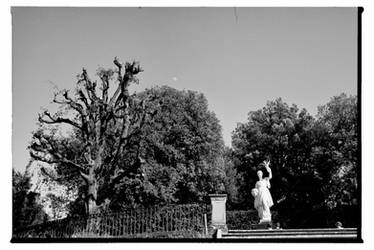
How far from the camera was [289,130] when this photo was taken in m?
29.1

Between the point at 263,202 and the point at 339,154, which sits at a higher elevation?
the point at 339,154

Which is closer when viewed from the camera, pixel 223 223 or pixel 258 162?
pixel 223 223

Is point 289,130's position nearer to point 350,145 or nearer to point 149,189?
point 350,145

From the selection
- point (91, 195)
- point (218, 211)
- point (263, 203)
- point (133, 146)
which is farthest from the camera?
point (133, 146)

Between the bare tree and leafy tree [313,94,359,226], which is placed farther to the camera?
leafy tree [313,94,359,226]

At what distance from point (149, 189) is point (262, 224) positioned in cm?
883

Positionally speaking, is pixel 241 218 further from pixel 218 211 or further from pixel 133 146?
pixel 218 211

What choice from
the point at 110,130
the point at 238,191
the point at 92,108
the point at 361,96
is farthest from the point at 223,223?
the point at 238,191

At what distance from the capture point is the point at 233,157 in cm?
3111

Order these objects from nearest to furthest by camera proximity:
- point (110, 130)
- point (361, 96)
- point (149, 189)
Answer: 1. point (361, 96)
2. point (149, 189)
3. point (110, 130)

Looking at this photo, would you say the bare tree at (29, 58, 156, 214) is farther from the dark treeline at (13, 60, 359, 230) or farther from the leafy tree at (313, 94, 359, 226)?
the leafy tree at (313, 94, 359, 226)

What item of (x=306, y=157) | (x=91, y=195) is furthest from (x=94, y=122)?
(x=306, y=157)

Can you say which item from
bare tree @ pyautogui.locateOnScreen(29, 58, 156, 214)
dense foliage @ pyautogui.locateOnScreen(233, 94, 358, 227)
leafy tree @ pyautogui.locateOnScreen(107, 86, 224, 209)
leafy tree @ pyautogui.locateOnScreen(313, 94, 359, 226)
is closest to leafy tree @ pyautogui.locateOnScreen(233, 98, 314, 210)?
dense foliage @ pyautogui.locateOnScreen(233, 94, 358, 227)

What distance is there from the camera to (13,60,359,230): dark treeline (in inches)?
961
